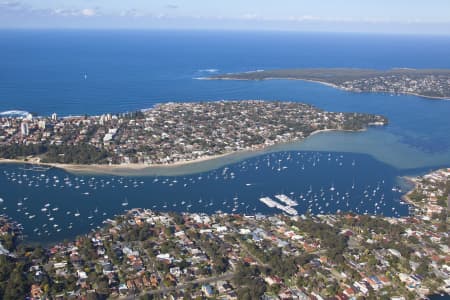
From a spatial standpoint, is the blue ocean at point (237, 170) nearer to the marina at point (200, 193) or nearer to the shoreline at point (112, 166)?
the marina at point (200, 193)

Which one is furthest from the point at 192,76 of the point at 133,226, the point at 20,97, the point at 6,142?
the point at 133,226

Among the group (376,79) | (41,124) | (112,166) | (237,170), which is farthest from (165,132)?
(376,79)

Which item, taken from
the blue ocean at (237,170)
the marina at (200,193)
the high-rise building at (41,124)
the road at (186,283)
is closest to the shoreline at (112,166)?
the blue ocean at (237,170)

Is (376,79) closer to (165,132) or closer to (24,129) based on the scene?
(165,132)

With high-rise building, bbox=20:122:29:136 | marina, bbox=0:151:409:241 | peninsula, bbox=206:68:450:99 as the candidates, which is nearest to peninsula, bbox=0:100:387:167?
high-rise building, bbox=20:122:29:136

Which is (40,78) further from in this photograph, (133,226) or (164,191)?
(133,226)
